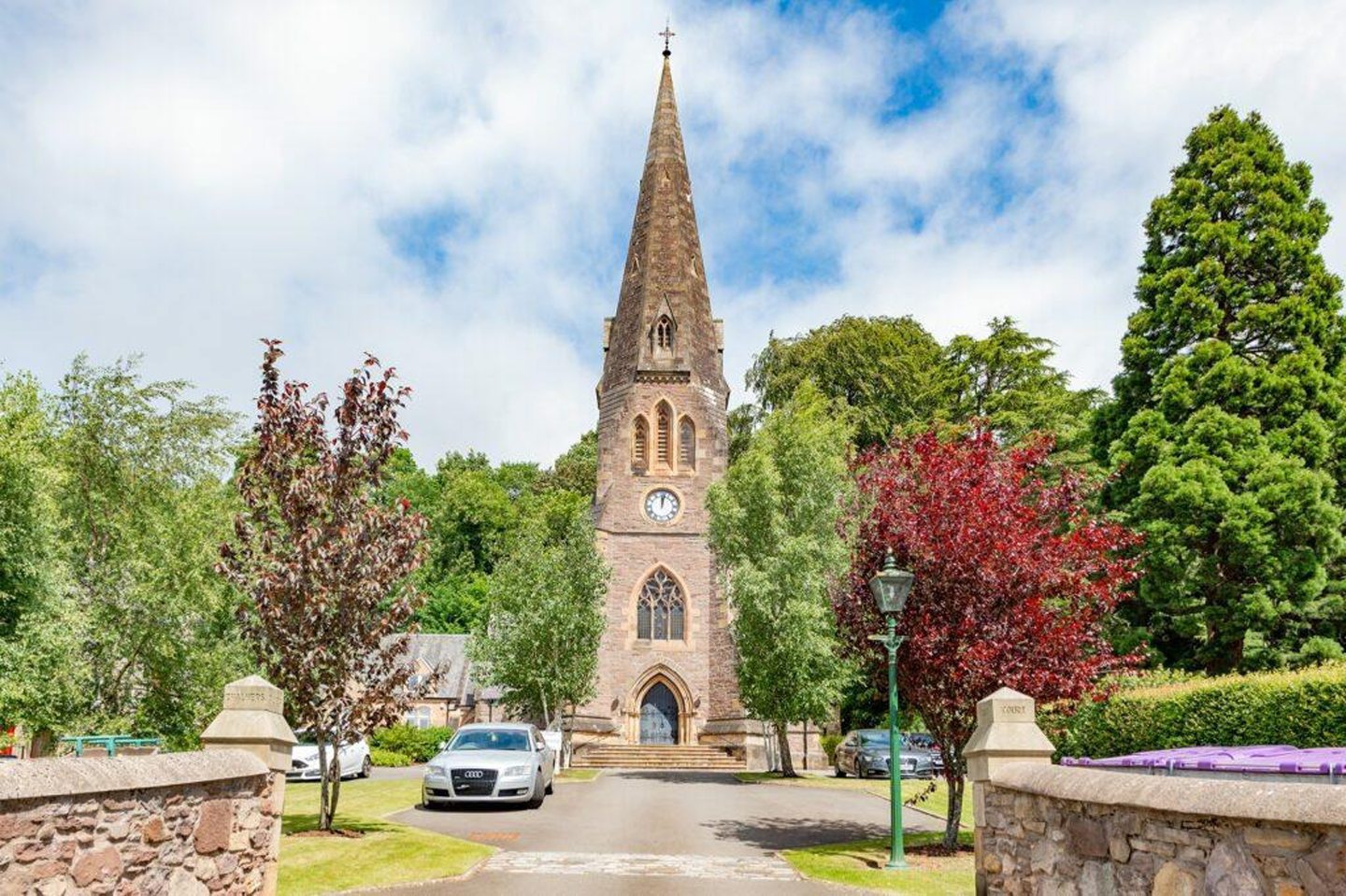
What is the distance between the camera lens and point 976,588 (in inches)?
480

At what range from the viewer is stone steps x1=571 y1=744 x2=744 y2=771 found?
34.8 metres

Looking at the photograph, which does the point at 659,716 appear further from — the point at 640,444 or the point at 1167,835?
the point at 1167,835

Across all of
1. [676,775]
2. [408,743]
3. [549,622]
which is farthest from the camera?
[408,743]

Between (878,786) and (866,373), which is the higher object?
(866,373)

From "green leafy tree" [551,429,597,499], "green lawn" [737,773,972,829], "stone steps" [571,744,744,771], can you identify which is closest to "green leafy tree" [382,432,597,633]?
"green leafy tree" [551,429,597,499]

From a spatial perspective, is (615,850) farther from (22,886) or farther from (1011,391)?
(1011,391)

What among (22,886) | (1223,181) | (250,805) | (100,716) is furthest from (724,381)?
(22,886)

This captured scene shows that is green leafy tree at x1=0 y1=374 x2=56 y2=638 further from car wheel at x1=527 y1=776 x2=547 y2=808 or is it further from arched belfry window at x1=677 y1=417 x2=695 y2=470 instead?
arched belfry window at x1=677 y1=417 x2=695 y2=470

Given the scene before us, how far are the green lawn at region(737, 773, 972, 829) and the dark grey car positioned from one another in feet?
1.11

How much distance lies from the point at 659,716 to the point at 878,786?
1386 centimetres

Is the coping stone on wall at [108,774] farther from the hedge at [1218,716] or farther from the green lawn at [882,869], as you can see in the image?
the hedge at [1218,716]

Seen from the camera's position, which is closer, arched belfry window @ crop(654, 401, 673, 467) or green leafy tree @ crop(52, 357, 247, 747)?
green leafy tree @ crop(52, 357, 247, 747)

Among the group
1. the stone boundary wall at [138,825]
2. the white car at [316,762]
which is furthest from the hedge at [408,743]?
the stone boundary wall at [138,825]

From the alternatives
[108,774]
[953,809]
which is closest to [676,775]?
[953,809]
